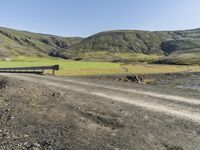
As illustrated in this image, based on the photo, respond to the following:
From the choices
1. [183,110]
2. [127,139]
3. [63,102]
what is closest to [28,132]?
[127,139]

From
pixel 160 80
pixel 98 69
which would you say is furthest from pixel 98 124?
pixel 98 69

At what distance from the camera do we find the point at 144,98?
21.0 m

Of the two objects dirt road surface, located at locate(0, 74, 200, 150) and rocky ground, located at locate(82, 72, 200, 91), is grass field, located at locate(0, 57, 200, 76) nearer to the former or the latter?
rocky ground, located at locate(82, 72, 200, 91)

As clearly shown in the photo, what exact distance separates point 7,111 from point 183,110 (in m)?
8.87

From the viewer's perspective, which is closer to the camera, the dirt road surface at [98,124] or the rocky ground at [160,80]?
the dirt road surface at [98,124]

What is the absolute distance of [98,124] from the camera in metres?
13.5

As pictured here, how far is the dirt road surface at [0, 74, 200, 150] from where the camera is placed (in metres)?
10.8

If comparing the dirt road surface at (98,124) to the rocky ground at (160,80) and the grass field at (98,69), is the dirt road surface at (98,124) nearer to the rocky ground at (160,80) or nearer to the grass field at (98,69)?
the rocky ground at (160,80)

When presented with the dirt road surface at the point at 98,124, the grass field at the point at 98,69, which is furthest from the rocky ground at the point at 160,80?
the dirt road surface at the point at 98,124

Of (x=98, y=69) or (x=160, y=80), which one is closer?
(x=160, y=80)

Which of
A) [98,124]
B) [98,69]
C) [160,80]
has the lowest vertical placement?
[98,69]

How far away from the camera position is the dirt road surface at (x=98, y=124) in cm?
1084

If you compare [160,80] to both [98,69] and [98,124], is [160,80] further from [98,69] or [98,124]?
[98,124]

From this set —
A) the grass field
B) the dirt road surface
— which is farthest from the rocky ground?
the dirt road surface
